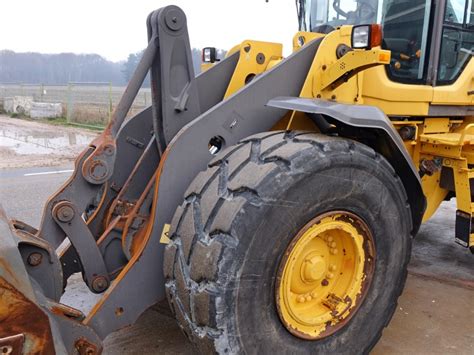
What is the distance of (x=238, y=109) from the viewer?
9.06ft

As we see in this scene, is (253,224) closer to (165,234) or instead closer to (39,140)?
(165,234)

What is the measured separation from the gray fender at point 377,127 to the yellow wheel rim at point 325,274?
1.64 ft

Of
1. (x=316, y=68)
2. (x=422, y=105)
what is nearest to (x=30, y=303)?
(x=316, y=68)

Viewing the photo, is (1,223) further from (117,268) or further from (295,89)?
(295,89)

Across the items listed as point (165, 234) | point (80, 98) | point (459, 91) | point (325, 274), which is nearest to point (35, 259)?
point (165, 234)

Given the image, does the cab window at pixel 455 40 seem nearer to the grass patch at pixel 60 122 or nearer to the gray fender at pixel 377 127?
the gray fender at pixel 377 127

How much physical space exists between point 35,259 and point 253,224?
3.30ft

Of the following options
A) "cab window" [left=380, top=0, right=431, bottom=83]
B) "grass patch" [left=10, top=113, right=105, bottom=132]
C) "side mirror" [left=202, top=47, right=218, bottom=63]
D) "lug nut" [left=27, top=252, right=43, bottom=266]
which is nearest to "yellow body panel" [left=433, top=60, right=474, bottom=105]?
"cab window" [left=380, top=0, right=431, bottom=83]

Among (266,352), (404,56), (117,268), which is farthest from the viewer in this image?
(404,56)

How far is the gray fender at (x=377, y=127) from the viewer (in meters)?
2.55

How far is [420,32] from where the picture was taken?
3629mm

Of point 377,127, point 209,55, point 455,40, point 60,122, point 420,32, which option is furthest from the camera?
point 60,122

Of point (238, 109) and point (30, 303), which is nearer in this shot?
point (30, 303)

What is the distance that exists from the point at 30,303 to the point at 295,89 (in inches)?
75.2
